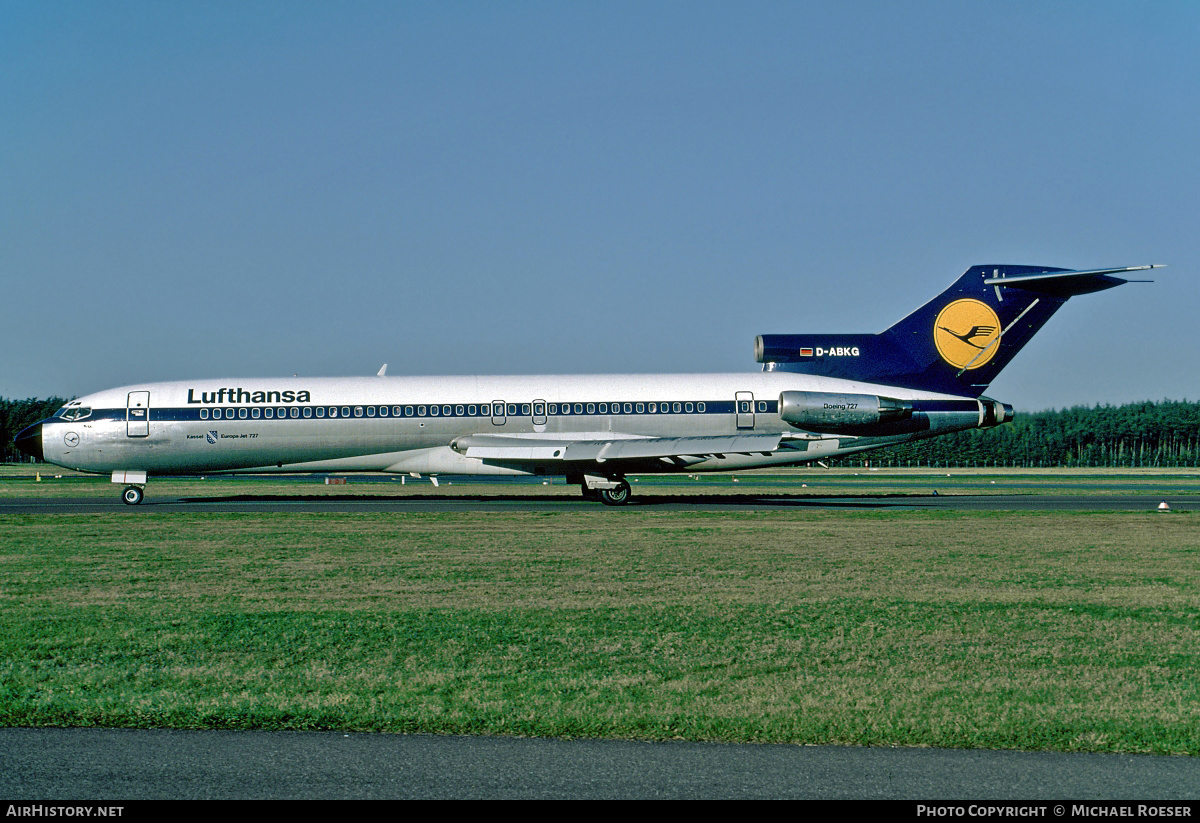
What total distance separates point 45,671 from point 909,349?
29734 millimetres

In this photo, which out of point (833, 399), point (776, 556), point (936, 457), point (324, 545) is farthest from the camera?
point (936, 457)

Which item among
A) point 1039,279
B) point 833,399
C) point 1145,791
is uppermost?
point 1039,279

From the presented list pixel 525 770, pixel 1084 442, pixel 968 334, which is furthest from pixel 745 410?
pixel 1084 442

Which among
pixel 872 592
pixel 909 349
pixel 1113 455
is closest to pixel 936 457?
pixel 1113 455

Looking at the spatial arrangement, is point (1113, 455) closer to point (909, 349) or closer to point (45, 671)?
point (909, 349)

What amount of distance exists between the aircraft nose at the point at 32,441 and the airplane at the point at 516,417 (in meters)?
0.09

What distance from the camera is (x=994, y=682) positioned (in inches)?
336

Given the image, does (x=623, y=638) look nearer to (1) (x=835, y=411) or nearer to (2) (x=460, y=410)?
(2) (x=460, y=410)

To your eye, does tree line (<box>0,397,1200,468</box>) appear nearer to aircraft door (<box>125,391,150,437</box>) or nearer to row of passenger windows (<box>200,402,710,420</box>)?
row of passenger windows (<box>200,402,710,420</box>)

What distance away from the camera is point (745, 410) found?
33.1 metres

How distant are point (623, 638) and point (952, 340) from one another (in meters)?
26.5

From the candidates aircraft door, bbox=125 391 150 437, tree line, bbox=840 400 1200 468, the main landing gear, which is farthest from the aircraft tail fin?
tree line, bbox=840 400 1200 468

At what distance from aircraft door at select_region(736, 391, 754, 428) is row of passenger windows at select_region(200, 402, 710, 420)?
1.20 metres

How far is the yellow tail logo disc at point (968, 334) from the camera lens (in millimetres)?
33903
